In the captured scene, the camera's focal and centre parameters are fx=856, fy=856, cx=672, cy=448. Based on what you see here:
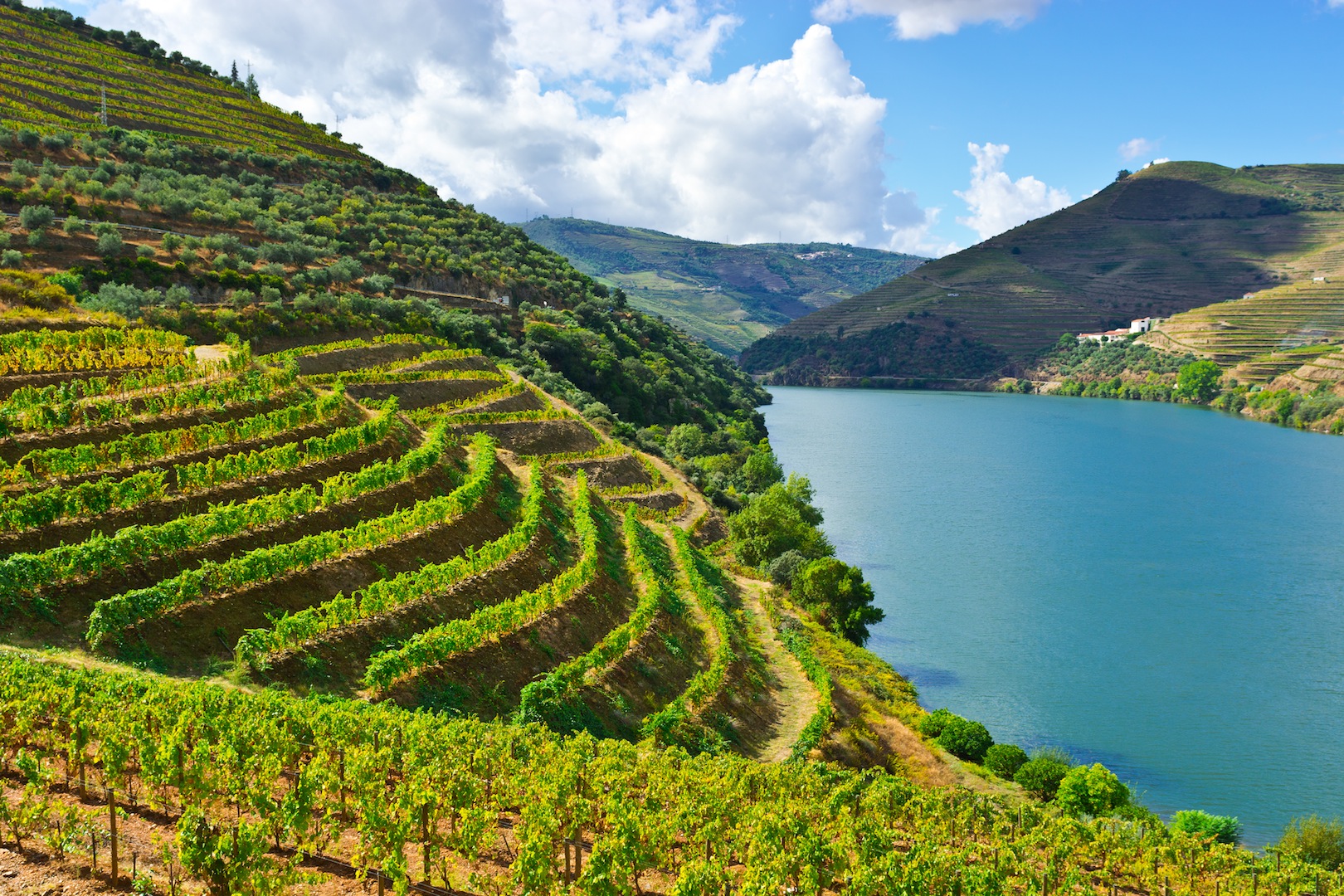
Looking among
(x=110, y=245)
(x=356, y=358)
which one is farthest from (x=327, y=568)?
(x=110, y=245)

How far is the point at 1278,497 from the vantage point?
8650 cm

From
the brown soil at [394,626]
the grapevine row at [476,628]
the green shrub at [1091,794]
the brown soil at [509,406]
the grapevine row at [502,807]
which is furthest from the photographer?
the brown soil at [509,406]

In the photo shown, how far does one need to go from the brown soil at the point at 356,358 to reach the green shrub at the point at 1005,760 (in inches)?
1663

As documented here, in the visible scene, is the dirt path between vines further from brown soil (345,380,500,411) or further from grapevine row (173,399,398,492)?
brown soil (345,380,500,411)

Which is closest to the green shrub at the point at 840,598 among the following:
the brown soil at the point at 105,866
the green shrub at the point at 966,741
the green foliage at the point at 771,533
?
the green foliage at the point at 771,533

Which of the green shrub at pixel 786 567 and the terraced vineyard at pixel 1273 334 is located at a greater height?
the terraced vineyard at pixel 1273 334

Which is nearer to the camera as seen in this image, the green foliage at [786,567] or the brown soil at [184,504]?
the brown soil at [184,504]

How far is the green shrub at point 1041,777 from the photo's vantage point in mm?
30156

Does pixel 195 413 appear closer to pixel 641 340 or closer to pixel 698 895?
pixel 698 895

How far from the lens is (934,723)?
34.9 m

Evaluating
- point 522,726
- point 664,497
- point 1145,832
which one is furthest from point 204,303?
point 1145,832

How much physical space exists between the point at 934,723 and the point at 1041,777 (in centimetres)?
512

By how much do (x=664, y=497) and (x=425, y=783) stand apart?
39.9m

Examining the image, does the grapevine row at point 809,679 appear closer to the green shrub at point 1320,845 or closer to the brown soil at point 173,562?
the green shrub at point 1320,845
